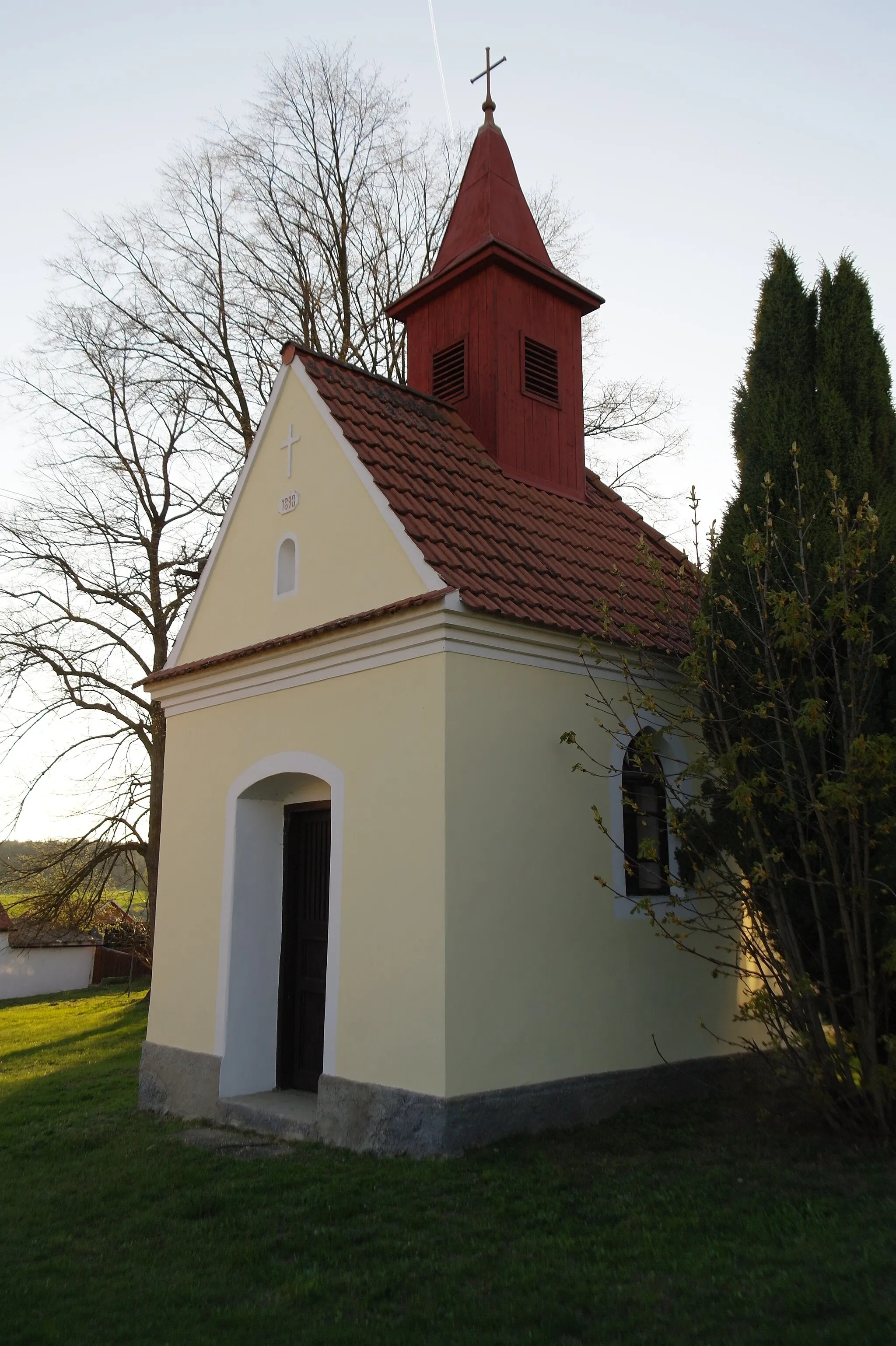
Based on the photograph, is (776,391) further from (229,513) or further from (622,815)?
(229,513)

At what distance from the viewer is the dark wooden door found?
9680 mm

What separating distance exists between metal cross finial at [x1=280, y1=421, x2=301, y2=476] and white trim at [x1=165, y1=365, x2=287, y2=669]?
1.11 feet

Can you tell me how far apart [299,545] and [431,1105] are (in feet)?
16.4

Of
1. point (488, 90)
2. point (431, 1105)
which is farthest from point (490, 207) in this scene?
point (431, 1105)

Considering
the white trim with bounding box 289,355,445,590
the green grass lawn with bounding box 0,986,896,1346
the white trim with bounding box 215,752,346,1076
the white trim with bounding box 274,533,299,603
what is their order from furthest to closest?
the white trim with bounding box 274,533,299,603 → the white trim with bounding box 215,752,346,1076 → the white trim with bounding box 289,355,445,590 → the green grass lawn with bounding box 0,986,896,1346

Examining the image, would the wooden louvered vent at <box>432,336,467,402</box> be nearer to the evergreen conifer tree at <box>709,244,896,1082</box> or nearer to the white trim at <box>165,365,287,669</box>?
the white trim at <box>165,365,287,669</box>

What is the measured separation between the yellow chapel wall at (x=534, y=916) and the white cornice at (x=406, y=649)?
0.12 m

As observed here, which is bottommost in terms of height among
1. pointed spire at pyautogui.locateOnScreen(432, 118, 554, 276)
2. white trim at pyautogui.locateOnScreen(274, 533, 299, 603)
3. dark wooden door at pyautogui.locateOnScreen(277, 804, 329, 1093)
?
dark wooden door at pyautogui.locateOnScreen(277, 804, 329, 1093)

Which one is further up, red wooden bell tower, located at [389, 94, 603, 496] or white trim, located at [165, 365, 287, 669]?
red wooden bell tower, located at [389, 94, 603, 496]

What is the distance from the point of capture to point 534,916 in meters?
8.19

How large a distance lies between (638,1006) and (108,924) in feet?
88.7

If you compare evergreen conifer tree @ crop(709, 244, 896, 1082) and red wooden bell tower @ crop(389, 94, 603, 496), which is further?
red wooden bell tower @ crop(389, 94, 603, 496)

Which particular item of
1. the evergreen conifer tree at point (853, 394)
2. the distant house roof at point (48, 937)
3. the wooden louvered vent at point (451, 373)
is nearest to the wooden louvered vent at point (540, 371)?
the wooden louvered vent at point (451, 373)

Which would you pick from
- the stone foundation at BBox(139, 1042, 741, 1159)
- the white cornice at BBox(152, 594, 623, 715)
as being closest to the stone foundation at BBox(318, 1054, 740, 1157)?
the stone foundation at BBox(139, 1042, 741, 1159)
